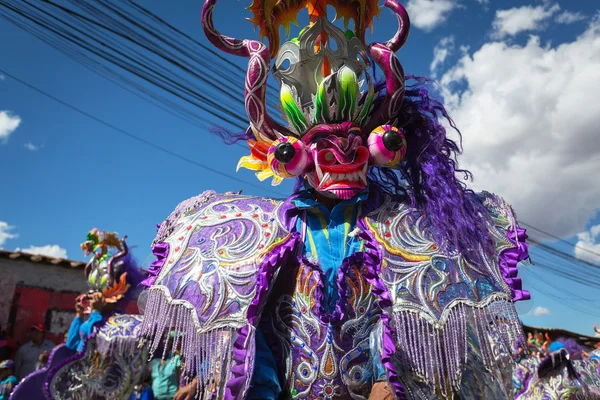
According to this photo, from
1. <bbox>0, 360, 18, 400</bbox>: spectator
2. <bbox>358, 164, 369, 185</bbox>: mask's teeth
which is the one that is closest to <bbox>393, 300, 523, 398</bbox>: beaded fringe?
<bbox>358, 164, 369, 185</bbox>: mask's teeth

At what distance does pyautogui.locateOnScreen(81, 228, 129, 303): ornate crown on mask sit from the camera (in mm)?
4766

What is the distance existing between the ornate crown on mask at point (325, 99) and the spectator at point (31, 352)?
6.05 meters

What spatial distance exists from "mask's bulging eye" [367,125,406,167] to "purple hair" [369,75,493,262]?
0.11 metres

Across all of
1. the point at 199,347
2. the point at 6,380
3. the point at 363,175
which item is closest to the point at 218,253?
the point at 199,347

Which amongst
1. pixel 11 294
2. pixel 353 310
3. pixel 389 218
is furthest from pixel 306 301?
pixel 11 294

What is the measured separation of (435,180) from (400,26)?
0.64 metres

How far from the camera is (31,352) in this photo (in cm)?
683

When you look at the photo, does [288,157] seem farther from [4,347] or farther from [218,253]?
[4,347]

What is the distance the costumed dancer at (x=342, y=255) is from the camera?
1513 millimetres

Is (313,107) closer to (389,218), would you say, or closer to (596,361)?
(389,218)

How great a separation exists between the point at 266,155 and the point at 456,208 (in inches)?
27.7

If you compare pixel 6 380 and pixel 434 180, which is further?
pixel 6 380

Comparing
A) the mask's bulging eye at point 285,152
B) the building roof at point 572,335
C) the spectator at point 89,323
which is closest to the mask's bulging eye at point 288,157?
the mask's bulging eye at point 285,152

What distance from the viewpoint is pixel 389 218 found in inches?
Answer: 68.2
